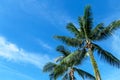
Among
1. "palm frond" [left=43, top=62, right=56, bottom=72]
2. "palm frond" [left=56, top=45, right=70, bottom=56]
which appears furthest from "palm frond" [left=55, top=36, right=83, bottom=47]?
"palm frond" [left=43, top=62, right=56, bottom=72]

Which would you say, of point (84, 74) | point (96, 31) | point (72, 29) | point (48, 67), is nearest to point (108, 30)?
point (96, 31)

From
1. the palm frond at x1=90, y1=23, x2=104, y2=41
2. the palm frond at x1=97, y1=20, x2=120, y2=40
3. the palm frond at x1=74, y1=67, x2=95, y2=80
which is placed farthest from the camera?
the palm frond at x1=74, y1=67, x2=95, y2=80

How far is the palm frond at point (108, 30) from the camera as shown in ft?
73.1

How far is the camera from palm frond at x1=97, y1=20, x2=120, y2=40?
22.3 meters

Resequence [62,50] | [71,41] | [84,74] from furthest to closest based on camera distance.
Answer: [62,50] → [84,74] → [71,41]

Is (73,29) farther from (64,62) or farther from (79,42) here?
(64,62)

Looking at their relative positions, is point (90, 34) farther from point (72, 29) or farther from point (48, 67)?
point (48, 67)

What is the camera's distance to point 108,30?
2295 centimetres

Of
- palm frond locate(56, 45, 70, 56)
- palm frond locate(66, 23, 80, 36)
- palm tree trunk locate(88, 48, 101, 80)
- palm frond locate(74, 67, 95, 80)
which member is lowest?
palm tree trunk locate(88, 48, 101, 80)

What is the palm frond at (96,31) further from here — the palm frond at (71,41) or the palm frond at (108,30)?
the palm frond at (71,41)

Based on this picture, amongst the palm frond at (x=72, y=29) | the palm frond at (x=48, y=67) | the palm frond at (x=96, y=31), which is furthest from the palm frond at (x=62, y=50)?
the palm frond at (x=96, y=31)

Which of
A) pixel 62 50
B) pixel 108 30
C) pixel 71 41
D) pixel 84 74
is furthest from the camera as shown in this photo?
pixel 62 50

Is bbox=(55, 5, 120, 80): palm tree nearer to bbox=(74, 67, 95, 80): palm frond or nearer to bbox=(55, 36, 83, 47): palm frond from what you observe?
bbox=(55, 36, 83, 47): palm frond

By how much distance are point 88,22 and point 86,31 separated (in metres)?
0.95
